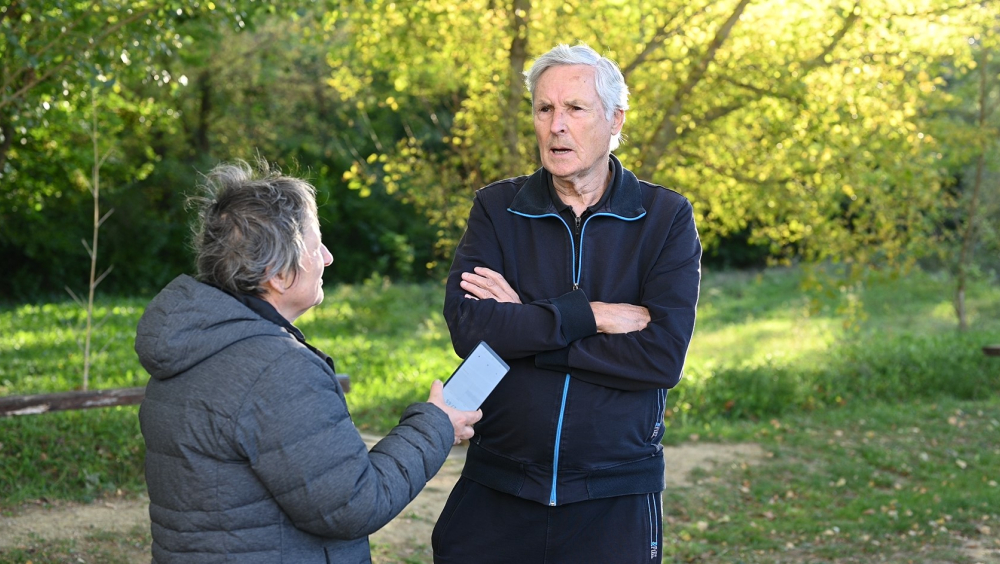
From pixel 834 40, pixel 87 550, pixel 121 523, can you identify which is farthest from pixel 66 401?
pixel 834 40

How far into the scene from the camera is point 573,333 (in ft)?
8.62

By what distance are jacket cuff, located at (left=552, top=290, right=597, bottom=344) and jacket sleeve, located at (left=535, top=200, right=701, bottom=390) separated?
3 cm

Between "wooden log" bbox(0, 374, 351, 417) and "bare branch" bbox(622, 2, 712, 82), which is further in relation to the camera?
"bare branch" bbox(622, 2, 712, 82)

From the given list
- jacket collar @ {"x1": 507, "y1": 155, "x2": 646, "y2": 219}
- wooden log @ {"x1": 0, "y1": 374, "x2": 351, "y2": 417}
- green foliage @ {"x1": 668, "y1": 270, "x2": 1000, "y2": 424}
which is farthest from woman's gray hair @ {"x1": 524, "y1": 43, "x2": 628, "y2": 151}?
green foliage @ {"x1": 668, "y1": 270, "x2": 1000, "y2": 424}

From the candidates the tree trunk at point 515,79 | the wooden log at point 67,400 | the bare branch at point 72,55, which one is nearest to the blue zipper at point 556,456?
the wooden log at point 67,400

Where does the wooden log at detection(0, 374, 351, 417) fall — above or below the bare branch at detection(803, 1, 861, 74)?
below

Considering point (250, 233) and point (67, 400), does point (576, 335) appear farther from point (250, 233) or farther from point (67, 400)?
point (67, 400)

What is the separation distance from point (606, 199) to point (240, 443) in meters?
1.32

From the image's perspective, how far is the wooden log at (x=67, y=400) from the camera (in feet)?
18.1

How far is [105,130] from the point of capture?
13.8 metres

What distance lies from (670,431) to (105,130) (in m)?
9.62

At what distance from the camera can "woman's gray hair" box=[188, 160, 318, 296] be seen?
2.10 metres

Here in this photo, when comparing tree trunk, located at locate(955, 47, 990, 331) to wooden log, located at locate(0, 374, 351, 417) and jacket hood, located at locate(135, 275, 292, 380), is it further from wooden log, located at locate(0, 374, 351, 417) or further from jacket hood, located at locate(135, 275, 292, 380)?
jacket hood, located at locate(135, 275, 292, 380)

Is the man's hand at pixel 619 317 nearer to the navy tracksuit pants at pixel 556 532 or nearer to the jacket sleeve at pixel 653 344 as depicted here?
the jacket sleeve at pixel 653 344
